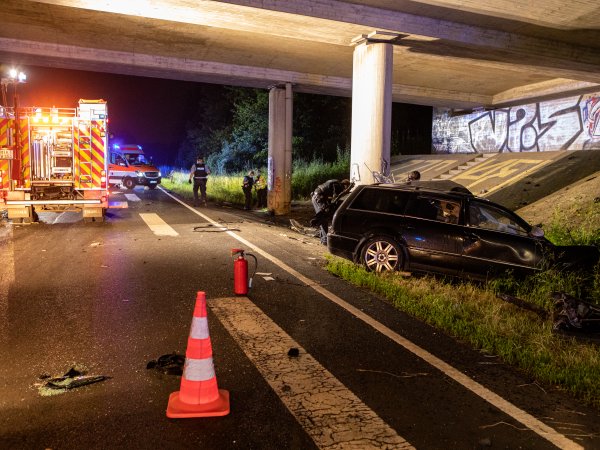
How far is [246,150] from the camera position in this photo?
37.8 meters

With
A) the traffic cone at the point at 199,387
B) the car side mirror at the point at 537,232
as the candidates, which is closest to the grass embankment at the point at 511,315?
the car side mirror at the point at 537,232

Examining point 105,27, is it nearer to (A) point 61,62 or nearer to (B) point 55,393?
(A) point 61,62

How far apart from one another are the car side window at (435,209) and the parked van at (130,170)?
90.0 feet

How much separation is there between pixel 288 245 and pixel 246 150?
26574mm

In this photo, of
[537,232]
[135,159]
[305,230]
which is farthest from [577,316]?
[135,159]

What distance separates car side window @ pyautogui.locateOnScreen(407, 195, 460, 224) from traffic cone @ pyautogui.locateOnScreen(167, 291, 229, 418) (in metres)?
5.36

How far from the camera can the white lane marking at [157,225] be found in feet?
44.5

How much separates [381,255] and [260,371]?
4458mm

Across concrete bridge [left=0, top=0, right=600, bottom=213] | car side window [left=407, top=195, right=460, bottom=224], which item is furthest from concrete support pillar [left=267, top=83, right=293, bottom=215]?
car side window [left=407, top=195, right=460, bottom=224]

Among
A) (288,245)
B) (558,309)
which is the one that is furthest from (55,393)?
(288,245)

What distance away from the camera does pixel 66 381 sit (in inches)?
173

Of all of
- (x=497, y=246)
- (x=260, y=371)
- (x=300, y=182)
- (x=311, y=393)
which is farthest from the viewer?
(x=300, y=182)

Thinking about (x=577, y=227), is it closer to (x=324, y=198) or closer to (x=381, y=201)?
(x=324, y=198)

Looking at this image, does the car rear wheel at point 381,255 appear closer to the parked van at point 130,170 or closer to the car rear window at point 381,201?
the car rear window at point 381,201
